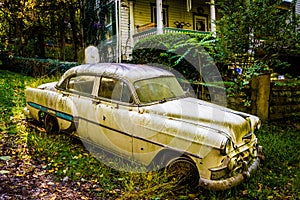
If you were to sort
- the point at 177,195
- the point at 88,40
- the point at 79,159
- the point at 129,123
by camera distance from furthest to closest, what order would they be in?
the point at 88,40, the point at 79,159, the point at 129,123, the point at 177,195

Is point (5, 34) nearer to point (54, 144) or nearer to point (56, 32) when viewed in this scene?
point (56, 32)

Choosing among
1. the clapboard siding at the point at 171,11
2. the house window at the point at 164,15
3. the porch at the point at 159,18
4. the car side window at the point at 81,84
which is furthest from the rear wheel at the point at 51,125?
the house window at the point at 164,15

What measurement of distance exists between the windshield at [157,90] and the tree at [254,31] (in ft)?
8.09

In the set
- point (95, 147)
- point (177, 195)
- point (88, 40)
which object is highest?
point (88, 40)

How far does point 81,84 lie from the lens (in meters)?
5.30

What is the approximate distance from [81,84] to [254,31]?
4480 millimetres

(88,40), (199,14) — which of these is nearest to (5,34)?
(88,40)

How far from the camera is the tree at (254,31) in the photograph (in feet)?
21.2

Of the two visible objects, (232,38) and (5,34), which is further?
(5,34)

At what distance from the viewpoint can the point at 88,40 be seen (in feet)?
51.6

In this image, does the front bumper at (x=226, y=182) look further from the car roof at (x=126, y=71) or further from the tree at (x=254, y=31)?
the tree at (x=254, y=31)

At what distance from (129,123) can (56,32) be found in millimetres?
16998

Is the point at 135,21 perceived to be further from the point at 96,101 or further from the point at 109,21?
the point at 96,101

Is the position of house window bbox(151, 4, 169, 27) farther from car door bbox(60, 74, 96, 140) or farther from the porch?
car door bbox(60, 74, 96, 140)
